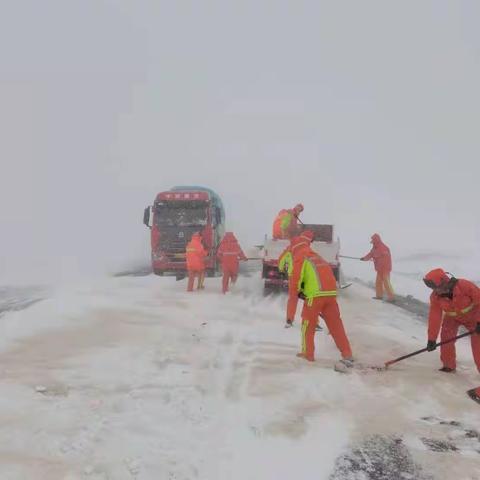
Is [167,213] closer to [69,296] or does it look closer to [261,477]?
[69,296]

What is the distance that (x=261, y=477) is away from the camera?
370 cm

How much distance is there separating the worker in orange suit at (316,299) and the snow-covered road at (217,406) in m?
0.30

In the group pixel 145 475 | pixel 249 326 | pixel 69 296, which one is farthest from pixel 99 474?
pixel 69 296

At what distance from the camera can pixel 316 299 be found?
6.60 m

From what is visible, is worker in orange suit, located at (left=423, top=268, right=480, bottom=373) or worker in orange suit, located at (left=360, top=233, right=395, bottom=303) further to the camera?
worker in orange suit, located at (left=360, top=233, right=395, bottom=303)

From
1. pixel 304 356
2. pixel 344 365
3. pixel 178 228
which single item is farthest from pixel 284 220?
pixel 344 365

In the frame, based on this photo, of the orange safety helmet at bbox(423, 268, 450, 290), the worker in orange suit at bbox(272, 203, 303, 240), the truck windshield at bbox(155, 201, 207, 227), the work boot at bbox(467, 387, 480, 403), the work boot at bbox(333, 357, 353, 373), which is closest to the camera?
the work boot at bbox(467, 387, 480, 403)

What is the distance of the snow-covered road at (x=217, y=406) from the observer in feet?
12.6

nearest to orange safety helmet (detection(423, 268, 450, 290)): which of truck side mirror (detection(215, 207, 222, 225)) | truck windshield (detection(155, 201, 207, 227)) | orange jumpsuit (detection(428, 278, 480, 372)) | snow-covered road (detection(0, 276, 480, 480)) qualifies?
orange jumpsuit (detection(428, 278, 480, 372))

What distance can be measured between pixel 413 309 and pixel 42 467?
1001 cm

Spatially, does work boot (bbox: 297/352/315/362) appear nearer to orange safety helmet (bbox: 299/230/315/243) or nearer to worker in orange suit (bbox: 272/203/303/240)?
orange safety helmet (bbox: 299/230/315/243)

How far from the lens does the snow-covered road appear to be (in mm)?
3830

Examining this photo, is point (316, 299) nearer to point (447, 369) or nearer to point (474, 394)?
point (447, 369)

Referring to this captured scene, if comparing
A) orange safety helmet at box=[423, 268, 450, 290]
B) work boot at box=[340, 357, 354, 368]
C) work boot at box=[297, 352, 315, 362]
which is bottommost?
work boot at box=[297, 352, 315, 362]
